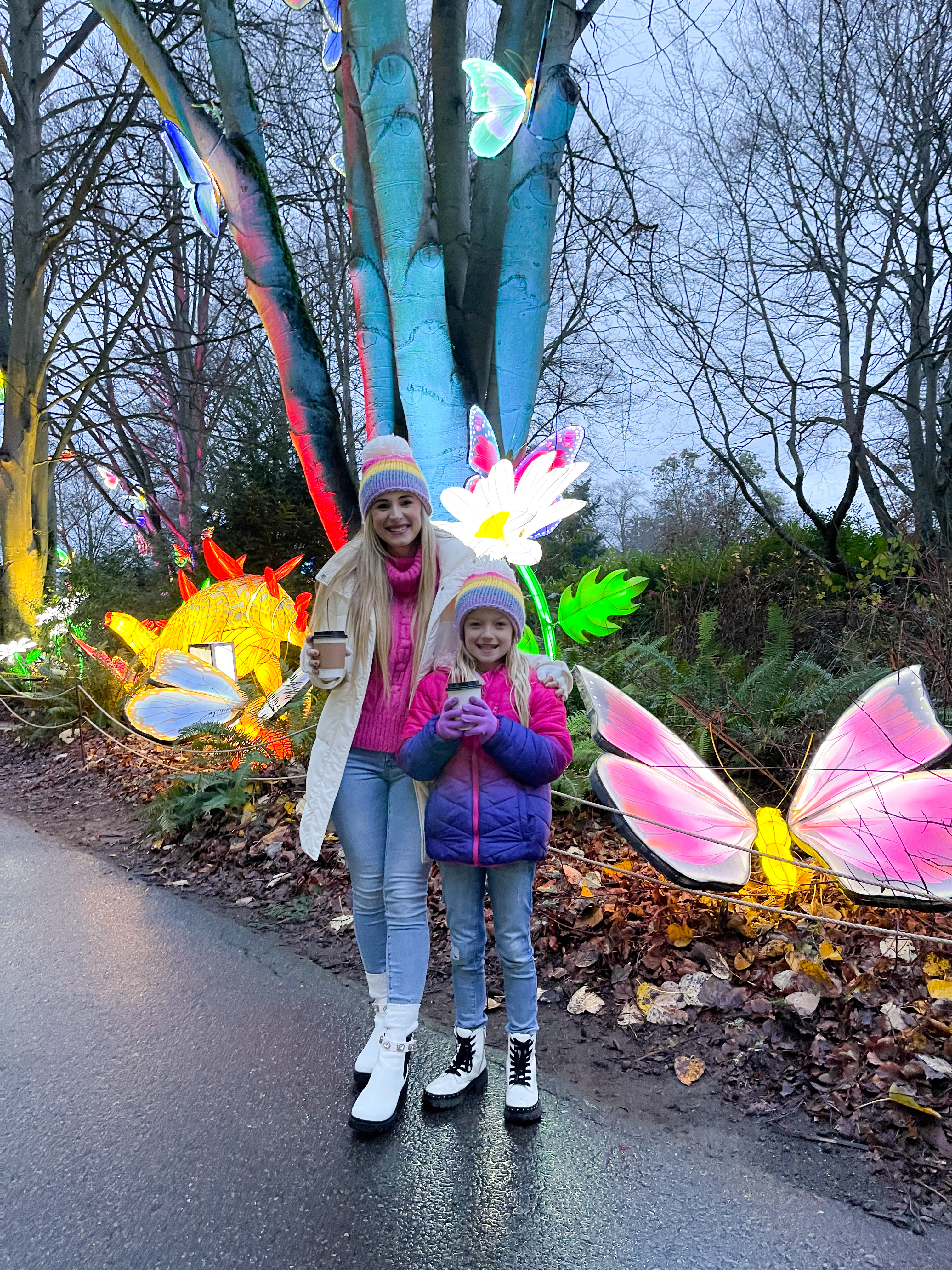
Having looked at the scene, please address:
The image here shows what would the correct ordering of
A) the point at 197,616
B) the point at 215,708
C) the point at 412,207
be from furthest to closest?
1. the point at 197,616
2. the point at 215,708
3. the point at 412,207

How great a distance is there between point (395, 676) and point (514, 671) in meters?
0.41

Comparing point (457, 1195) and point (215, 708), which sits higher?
point (215, 708)

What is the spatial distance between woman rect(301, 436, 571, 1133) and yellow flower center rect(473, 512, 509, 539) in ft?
4.76

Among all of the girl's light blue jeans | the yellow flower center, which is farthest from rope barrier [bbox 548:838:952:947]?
the yellow flower center

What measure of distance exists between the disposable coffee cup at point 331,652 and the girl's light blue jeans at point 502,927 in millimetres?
693

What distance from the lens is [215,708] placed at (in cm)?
546

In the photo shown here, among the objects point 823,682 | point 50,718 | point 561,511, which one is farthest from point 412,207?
point 50,718

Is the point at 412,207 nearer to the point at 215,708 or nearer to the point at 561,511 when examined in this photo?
the point at 561,511

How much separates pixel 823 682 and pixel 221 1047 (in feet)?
12.9

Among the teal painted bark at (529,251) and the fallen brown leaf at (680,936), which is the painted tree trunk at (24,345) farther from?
the fallen brown leaf at (680,936)

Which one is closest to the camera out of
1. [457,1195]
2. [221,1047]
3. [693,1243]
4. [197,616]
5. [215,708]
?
[693,1243]

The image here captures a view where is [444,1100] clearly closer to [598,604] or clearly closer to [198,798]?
[598,604]

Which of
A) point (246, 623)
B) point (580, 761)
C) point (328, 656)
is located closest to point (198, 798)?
point (246, 623)

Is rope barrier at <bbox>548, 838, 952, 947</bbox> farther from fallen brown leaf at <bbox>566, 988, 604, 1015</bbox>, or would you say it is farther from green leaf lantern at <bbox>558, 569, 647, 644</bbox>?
green leaf lantern at <bbox>558, 569, 647, 644</bbox>
